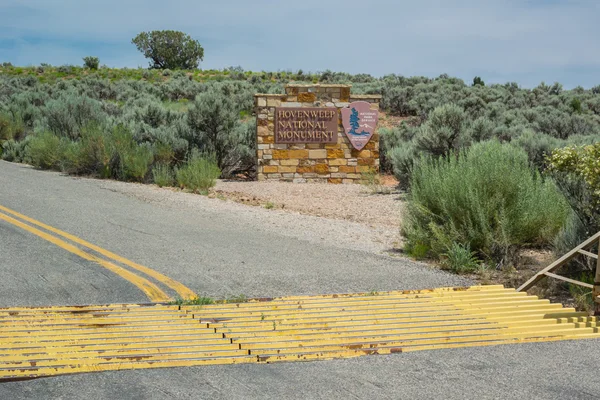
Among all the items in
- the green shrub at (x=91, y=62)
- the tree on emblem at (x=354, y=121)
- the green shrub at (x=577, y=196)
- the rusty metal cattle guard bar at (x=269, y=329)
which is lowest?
the rusty metal cattle guard bar at (x=269, y=329)

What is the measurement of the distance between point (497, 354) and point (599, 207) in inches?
125

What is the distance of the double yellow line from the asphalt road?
0.12 m

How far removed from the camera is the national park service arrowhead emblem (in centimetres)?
2039

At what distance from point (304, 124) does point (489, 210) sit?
1197cm

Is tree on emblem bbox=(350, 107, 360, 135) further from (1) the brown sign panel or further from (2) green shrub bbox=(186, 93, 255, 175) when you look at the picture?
(2) green shrub bbox=(186, 93, 255, 175)

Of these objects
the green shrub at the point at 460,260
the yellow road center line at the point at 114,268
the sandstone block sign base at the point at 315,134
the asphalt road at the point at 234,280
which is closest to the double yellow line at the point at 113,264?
the yellow road center line at the point at 114,268

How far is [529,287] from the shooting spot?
6.97 meters

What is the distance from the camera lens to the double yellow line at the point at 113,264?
6.75m

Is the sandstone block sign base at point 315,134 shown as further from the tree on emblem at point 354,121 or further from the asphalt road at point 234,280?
the asphalt road at point 234,280

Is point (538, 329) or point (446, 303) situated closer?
point (538, 329)

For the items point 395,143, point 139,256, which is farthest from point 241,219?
point 395,143

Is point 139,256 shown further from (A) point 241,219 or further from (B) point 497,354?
(B) point 497,354

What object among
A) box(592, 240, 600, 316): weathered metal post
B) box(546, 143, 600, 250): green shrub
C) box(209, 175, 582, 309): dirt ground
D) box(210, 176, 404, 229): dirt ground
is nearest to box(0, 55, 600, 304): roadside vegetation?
box(546, 143, 600, 250): green shrub

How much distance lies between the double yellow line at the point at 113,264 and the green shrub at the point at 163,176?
18.5 ft
